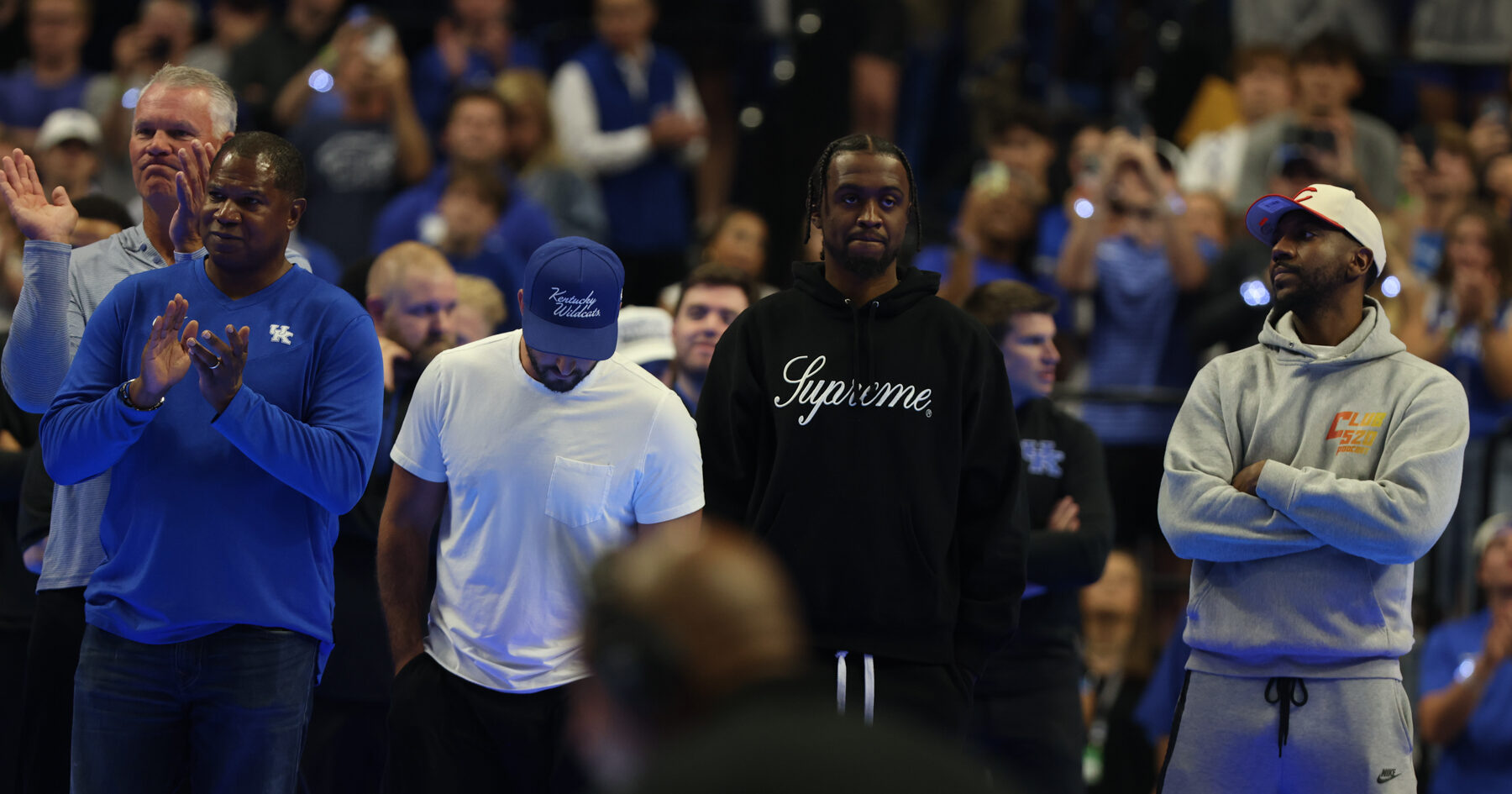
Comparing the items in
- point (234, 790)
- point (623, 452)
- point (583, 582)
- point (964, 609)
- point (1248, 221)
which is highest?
point (1248, 221)

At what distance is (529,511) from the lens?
4230 mm

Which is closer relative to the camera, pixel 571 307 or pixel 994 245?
pixel 571 307

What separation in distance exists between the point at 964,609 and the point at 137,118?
254 cm

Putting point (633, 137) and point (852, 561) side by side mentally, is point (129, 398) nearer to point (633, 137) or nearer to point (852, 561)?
point (852, 561)

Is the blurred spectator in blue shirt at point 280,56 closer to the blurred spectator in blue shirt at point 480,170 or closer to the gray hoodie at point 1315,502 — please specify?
the blurred spectator in blue shirt at point 480,170

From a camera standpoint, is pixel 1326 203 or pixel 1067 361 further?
pixel 1067 361

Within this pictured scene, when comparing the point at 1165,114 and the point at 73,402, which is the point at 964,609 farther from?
the point at 1165,114

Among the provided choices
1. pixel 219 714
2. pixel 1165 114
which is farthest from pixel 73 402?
pixel 1165 114

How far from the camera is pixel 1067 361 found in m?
7.70

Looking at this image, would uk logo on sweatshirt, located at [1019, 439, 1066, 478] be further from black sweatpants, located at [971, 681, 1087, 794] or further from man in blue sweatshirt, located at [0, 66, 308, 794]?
man in blue sweatshirt, located at [0, 66, 308, 794]

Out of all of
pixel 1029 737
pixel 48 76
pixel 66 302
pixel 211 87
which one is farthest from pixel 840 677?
pixel 48 76

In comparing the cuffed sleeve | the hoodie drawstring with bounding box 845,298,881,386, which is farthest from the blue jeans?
the hoodie drawstring with bounding box 845,298,881,386

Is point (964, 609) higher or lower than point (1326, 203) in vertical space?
lower

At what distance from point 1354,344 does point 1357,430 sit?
24cm
